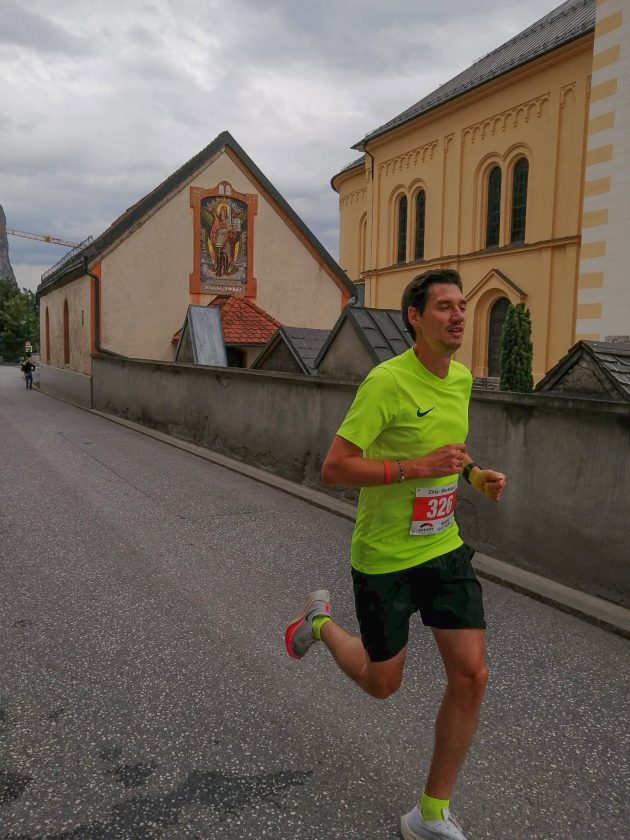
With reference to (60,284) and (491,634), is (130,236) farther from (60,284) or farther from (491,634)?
(491,634)

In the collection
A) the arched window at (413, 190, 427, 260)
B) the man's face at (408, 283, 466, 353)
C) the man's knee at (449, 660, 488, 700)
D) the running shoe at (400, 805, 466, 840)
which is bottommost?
the running shoe at (400, 805, 466, 840)

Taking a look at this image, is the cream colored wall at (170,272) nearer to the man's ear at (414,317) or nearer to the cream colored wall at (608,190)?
the cream colored wall at (608,190)

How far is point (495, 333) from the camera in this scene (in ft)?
83.7

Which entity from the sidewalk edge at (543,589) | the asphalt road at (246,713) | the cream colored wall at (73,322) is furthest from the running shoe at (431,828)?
the cream colored wall at (73,322)

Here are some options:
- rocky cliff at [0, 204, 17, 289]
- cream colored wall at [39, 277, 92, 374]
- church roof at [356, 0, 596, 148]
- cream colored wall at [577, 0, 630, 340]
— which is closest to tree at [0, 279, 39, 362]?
cream colored wall at [39, 277, 92, 374]

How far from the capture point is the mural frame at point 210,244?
21.7 m

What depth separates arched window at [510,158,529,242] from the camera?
2473cm

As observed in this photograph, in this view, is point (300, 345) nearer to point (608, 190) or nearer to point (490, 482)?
point (608, 190)

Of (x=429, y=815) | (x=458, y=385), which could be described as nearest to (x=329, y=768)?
(x=429, y=815)

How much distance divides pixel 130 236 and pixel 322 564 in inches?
692

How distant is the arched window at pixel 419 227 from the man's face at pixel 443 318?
28.0m

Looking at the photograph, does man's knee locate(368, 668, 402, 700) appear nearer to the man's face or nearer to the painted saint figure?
the man's face

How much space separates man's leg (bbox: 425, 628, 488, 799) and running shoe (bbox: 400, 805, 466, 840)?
77mm

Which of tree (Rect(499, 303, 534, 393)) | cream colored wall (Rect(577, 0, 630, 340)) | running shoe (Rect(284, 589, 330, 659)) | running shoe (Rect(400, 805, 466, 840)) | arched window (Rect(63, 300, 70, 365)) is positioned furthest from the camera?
arched window (Rect(63, 300, 70, 365))
